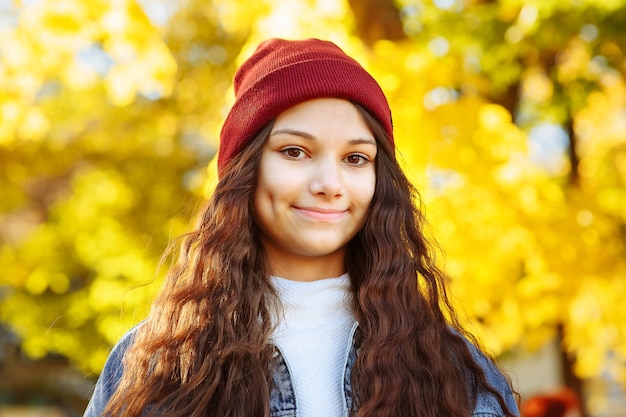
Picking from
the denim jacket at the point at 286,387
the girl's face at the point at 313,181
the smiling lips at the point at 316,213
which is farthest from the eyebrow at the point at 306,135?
the denim jacket at the point at 286,387

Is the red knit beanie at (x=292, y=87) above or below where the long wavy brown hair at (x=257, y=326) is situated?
above

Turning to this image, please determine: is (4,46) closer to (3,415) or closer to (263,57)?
(263,57)

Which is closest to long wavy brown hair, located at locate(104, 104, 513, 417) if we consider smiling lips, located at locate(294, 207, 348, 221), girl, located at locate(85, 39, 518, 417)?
girl, located at locate(85, 39, 518, 417)

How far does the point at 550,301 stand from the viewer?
16.5 feet

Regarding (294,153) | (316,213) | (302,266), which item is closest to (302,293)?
(302,266)

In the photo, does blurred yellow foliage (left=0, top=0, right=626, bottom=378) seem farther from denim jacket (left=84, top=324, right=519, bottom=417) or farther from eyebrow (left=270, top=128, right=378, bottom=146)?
eyebrow (left=270, top=128, right=378, bottom=146)

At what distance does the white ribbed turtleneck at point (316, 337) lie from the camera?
1703 millimetres

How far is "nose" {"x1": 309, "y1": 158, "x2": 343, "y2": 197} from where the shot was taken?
1.72 meters

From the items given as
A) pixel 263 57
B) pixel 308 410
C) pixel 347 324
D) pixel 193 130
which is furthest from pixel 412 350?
pixel 193 130

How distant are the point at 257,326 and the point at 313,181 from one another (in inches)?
12.8

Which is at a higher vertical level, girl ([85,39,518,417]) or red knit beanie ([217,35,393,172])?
red knit beanie ([217,35,393,172])

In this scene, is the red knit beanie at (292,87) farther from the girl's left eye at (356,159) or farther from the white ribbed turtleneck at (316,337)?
the white ribbed turtleneck at (316,337)

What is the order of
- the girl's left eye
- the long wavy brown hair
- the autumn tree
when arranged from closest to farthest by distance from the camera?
the long wavy brown hair
the girl's left eye
the autumn tree

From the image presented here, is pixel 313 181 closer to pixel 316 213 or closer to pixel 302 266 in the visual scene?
pixel 316 213
